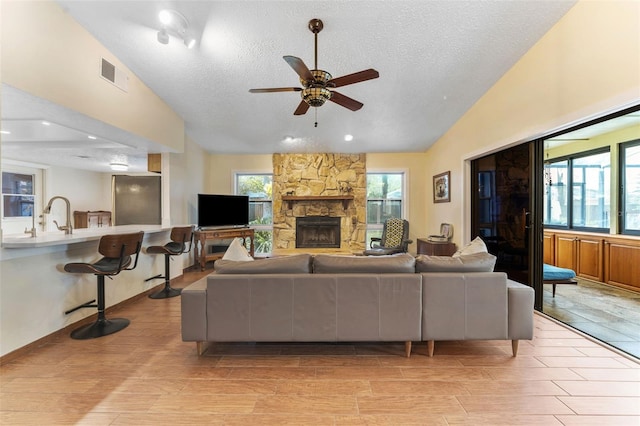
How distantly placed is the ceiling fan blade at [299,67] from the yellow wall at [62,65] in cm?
208

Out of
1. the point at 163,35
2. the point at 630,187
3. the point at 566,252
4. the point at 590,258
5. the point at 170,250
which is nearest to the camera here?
the point at 163,35

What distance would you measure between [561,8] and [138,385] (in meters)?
4.87

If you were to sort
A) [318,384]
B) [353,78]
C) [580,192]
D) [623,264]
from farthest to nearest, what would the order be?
1. [580,192]
2. [623,264]
3. [353,78]
4. [318,384]

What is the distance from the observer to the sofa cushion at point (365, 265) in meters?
2.29

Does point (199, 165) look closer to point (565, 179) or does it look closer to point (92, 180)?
point (92, 180)

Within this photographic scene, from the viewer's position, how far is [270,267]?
2293 mm

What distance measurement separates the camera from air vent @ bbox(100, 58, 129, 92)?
10.0 ft

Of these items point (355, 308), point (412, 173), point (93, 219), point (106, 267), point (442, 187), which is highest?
point (412, 173)

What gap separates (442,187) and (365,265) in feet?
13.0

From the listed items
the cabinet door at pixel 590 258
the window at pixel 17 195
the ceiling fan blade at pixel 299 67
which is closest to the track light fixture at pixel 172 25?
the ceiling fan blade at pixel 299 67

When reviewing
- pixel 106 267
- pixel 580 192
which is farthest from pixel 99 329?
pixel 580 192

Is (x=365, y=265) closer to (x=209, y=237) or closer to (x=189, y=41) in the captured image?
(x=189, y=41)

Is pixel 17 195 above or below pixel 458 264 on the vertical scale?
above

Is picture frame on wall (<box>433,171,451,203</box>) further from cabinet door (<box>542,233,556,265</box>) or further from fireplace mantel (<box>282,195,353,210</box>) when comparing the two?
cabinet door (<box>542,233,556,265</box>)
